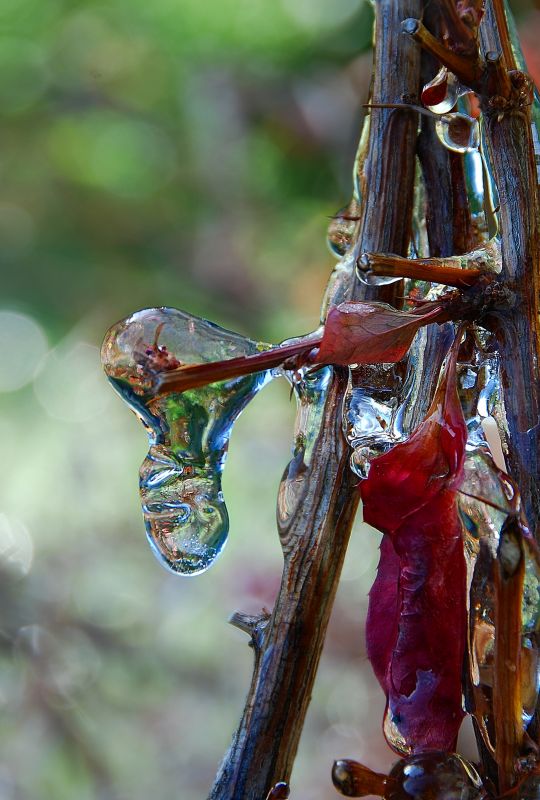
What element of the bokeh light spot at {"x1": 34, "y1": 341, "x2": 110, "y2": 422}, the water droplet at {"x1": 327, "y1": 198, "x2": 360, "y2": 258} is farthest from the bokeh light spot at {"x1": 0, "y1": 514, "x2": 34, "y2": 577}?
the water droplet at {"x1": 327, "y1": 198, "x2": 360, "y2": 258}

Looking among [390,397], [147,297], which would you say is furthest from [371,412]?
[147,297]

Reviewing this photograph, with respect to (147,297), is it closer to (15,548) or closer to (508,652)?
(15,548)

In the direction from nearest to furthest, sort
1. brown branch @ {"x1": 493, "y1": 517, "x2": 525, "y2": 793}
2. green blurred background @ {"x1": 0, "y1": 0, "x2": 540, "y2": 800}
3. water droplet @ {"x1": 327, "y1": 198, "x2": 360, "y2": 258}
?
brown branch @ {"x1": 493, "y1": 517, "x2": 525, "y2": 793} → water droplet @ {"x1": 327, "y1": 198, "x2": 360, "y2": 258} → green blurred background @ {"x1": 0, "y1": 0, "x2": 540, "y2": 800}

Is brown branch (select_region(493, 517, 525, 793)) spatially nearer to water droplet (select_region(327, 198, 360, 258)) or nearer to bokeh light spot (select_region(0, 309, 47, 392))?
water droplet (select_region(327, 198, 360, 258))

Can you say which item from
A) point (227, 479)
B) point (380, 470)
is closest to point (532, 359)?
point (380, 470)

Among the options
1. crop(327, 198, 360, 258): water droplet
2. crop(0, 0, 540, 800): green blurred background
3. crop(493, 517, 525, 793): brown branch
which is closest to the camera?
crop(493, 517, 525, 793): brown branch

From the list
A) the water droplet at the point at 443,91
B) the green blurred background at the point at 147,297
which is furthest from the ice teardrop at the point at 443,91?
the green blurred background at the point at 147,297

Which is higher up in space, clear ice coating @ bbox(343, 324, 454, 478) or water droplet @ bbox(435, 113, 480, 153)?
water droplet @ bbox(435, 113, 480, 153)

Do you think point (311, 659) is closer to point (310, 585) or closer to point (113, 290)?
point (310, 585)
